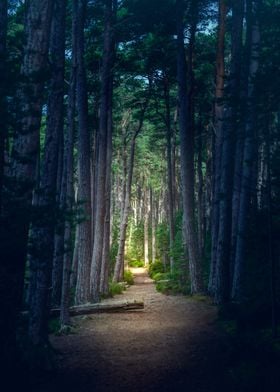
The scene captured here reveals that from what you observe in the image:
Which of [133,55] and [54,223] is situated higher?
[133,55]

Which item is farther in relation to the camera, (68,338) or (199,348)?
(68,338)

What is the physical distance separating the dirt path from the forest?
0.59 meters

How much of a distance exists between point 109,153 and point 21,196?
1415 cm

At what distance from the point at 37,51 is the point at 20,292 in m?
3.82


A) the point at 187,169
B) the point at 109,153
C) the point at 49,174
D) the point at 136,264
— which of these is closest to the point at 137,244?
the point at 136,264

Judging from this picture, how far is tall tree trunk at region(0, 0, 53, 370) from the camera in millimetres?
5738

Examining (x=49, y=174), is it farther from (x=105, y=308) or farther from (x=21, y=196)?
(x=105, y=308)

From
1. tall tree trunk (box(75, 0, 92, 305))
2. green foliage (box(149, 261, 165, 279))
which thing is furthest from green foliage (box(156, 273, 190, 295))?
green foliage (box(149, 261, 165, 279))

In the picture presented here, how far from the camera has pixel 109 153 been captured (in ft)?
65.5

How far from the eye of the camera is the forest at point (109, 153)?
20.6 feet

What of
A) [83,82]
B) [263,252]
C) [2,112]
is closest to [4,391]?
[2,112]

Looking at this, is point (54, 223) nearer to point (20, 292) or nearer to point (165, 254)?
point (20, 292)

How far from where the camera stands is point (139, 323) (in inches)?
538

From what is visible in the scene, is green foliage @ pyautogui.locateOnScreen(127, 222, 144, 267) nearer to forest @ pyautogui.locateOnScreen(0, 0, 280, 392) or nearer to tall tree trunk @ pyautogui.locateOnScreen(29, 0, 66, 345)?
forest @ pyautogui.locateOnScreen(0, 0, 280, 392)
